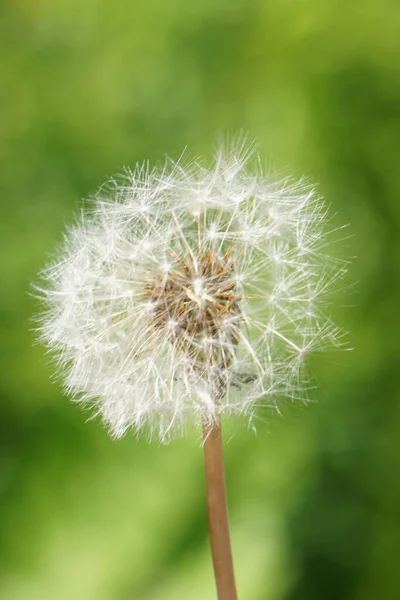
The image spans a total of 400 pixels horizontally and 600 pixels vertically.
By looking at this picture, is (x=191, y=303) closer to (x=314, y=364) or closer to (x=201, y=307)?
(x=201, y=307)

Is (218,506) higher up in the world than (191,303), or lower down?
lower down

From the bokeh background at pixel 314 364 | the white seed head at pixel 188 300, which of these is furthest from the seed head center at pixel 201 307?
the bokeh background at pixel 314 364

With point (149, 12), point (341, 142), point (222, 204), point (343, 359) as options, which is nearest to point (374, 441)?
point (343, 359)

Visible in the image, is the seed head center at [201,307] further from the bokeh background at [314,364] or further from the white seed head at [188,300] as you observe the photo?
the bokeh background at [314,364]

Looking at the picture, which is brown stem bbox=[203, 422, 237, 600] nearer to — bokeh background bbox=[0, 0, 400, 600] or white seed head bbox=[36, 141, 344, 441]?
white seed head bbox=[36, 141, 344, 441]

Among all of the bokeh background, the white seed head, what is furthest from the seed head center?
the bokeh background

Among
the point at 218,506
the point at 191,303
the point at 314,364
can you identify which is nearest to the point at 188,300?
the point at 191,303
